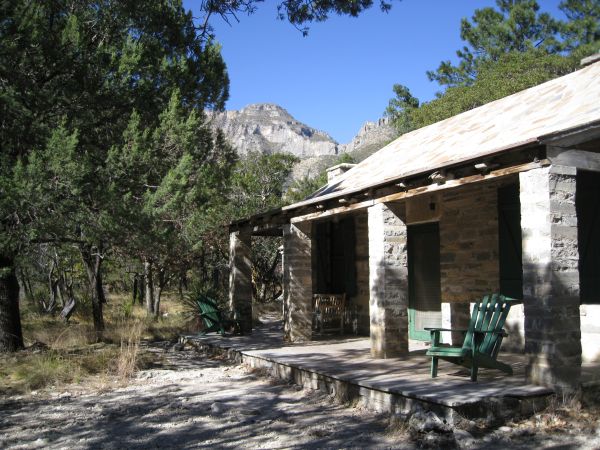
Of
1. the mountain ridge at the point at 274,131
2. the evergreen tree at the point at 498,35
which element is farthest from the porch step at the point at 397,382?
the mountain ridge at the point at 274,131

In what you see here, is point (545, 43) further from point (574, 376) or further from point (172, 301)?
point (574, 376)

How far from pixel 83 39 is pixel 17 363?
508cm

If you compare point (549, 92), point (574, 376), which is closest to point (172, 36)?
point (549, 92)

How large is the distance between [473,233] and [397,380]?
10.7ft

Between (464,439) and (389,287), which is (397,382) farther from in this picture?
(389,287)

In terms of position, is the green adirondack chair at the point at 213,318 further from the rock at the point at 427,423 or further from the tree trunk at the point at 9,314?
the rock at the point at 427,423

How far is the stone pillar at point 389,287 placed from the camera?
7305mm

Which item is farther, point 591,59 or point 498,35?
point 498,35

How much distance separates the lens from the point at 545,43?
2144 centimetres

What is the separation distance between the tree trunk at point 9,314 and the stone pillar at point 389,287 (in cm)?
594

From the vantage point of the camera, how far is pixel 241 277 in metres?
11.4

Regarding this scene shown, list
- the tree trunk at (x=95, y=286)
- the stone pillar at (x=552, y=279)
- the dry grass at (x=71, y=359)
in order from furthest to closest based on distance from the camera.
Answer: the tree trunk at (x=95, y=286) → the dry grass at (x=71, y=359) → the stone pillar at (x=552, y=279)

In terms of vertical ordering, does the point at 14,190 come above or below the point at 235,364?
above

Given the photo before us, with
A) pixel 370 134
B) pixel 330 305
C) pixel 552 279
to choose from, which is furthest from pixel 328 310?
pixel 370 134
